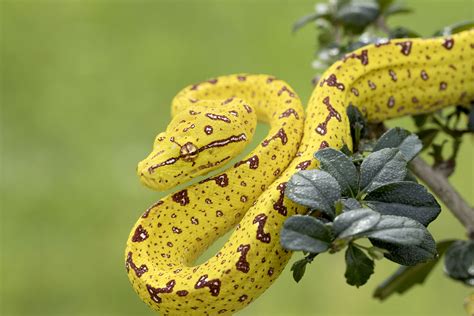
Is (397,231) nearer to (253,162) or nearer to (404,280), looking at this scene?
(253,162)

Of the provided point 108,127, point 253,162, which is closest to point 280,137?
point 253,162

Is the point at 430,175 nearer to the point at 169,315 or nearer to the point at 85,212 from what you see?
the point at 169,315

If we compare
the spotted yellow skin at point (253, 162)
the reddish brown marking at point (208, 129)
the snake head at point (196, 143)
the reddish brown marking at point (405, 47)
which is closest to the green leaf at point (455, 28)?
the spotted yellow skin at point (253, 162)

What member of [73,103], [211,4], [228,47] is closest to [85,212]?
[73,103]

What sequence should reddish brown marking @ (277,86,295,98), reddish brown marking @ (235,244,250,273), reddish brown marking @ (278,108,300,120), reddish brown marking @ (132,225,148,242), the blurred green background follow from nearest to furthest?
reddish brown marking @ (235,244,250,273) → reddish brown marking @ (132,225,148,242) → reddish brown marking @ (278,108,300,120) → reddish brown marking @ (277,86,295,98) → the blurred green background

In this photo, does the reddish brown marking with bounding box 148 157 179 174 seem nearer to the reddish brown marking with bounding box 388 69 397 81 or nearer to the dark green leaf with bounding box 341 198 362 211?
the dark green leaf with bounding box 341 198 362 211

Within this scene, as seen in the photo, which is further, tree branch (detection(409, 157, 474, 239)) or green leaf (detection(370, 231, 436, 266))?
tree branch (detection(409, 157, 474, 239))

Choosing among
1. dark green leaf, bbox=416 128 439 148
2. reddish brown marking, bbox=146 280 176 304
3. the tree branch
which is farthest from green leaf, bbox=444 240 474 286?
reddish brown marking, bbox=146 280 176 304
